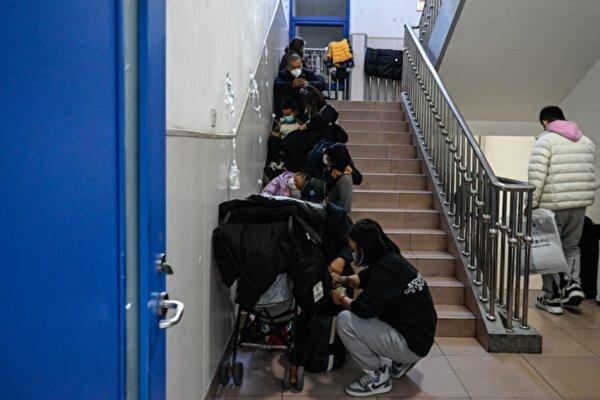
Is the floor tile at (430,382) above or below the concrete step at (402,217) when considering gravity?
below

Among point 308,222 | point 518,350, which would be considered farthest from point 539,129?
point 308,222

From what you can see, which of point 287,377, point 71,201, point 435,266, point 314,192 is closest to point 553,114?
point 435,266

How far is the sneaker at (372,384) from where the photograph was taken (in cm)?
272

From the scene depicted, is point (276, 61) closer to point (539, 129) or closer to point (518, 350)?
point (539, 129)

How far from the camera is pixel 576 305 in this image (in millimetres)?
4219

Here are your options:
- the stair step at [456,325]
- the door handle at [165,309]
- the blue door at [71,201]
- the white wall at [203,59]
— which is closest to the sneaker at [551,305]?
the stair step at [456,325]

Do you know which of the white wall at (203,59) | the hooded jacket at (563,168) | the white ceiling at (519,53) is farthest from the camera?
the white ceiling at (519,53)

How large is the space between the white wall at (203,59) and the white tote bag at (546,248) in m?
2.36

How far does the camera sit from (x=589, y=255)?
453 centimetres

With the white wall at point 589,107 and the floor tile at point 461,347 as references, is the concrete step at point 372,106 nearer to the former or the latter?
the white wall at point 589,107

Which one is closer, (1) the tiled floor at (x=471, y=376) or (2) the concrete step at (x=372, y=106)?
(1) the tiled floor at (x=471, y=376)

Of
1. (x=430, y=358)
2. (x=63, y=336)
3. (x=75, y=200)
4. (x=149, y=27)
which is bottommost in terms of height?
(x=430, y=358)

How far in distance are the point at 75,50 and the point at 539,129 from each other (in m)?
7.12

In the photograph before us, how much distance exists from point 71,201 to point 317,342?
227cm
